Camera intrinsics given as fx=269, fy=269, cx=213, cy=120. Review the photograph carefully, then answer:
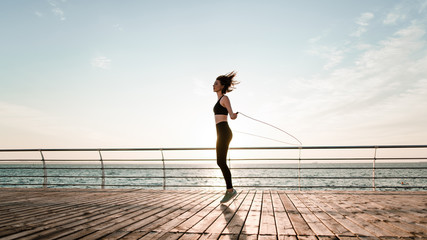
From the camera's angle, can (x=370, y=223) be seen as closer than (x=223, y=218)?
Yes

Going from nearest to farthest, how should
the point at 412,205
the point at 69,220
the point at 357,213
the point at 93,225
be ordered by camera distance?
the point at 93,225
the point at 69,220
the point at 357,213
the point at 412,205

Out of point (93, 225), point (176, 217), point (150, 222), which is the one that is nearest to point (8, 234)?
point (93, 225)

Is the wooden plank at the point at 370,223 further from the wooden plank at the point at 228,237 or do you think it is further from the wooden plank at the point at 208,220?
the wooden plank at the point at 208,220

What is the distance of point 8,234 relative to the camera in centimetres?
204

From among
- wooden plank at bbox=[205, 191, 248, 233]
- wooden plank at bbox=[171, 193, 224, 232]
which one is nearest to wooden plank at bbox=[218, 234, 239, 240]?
wooden plank at bbox=[205, 191, 248, 233]

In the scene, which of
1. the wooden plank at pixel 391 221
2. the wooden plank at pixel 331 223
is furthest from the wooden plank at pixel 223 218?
the wooden plank at pixel 391 221

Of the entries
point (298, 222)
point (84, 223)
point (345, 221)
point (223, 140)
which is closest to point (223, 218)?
point (298, 222)

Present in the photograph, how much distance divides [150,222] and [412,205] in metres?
3.32

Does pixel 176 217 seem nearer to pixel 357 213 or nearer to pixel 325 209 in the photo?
pixel 325 209

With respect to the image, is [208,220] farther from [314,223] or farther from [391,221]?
[391,221]

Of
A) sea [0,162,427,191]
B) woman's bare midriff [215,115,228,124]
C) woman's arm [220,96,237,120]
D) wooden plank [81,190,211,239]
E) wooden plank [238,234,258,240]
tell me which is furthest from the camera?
sea [0,162,427,191]

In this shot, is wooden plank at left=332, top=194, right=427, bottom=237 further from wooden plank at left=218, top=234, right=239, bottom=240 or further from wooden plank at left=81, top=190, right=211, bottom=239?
wooden plank at left=81, top=190, right=211, bottom=239

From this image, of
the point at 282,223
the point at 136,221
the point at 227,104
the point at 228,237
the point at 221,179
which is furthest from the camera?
the point at 221,179

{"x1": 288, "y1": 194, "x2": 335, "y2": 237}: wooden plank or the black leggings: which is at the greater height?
the black leggings
